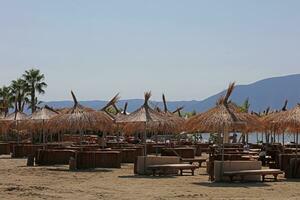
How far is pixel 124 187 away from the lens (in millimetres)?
15680

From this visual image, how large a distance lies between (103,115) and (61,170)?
119 inches

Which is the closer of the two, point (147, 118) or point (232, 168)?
point (232, 168)

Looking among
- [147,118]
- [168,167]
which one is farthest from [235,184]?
[147,118]

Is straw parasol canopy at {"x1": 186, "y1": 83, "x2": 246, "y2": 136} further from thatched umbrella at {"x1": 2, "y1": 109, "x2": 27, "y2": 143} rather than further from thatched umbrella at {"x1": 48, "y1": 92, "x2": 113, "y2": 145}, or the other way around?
thatched umbrella at {"x1": 2, "y1": 109, "x2": 27, "y2": 143}

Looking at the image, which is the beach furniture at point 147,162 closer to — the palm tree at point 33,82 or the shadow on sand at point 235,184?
the shadow on sand at point 235,184

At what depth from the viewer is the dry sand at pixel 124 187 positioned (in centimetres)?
1377

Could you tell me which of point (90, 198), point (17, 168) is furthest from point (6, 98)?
point (90, 198)

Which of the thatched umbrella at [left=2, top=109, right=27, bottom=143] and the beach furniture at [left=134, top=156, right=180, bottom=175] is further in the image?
the thatched umbrella at [left=2, top=109, right=27, bottom=143]

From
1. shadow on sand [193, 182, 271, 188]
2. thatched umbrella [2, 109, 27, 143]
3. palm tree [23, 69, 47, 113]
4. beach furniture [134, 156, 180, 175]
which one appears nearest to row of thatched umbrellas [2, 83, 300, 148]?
beach furniture [134, 156, 180, 175]

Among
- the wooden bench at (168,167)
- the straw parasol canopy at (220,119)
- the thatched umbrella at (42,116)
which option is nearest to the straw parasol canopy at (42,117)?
the thatched umbrella at (42,116)

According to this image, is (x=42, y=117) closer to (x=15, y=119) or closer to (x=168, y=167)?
(x=15, y=119)

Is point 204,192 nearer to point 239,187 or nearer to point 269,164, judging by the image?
point 239,187

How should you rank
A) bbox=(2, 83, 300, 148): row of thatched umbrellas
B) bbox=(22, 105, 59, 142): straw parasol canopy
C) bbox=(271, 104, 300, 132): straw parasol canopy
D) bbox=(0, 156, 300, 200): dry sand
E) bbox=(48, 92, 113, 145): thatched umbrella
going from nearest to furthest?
1. bbox=(0, 156, 300, 200): dry sand
2. bbox=(2, 83, 300, 148): row of thatched umbrellas
3. bbox=(271, 104, 300, 132): straw parasol canopy
4. bbox=(48, 92, 113, 145): thatched umbrella
5. bbox=(22, 105, 59, 142): straw parasol canopy

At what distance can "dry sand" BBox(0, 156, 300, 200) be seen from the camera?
13.8m
